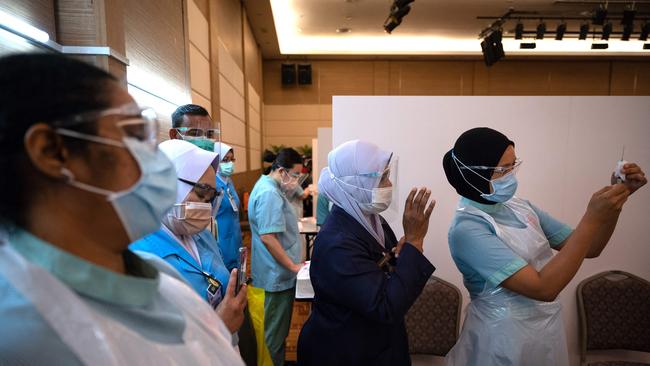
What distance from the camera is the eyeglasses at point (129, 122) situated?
0.42 metres

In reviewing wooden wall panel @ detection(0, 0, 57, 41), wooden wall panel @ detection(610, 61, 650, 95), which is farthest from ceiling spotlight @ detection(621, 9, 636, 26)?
wooden wall panel @ detection(0, 0, 57, 41)

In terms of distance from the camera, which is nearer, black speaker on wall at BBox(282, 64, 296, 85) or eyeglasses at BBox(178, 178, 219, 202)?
eyeglasses at BBox(178, 178, 219, 202)

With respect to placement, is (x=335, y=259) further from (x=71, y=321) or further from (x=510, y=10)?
(x=510, y=10)

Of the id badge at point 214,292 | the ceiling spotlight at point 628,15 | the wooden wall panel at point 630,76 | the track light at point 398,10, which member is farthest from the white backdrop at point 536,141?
the wooden wall panel at point 630,76

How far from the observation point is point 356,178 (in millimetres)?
1168

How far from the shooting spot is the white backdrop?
80.9 inches

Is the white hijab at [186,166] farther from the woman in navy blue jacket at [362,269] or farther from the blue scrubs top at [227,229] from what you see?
the blue scrubs top at [227,229]

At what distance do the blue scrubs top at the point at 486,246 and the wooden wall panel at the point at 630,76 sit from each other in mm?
9493

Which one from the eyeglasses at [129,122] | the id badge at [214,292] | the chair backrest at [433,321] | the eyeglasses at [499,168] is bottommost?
the chair backrest at [433,321]

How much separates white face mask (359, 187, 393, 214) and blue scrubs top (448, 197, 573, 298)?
0.93 feet

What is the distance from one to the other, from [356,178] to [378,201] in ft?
0.36

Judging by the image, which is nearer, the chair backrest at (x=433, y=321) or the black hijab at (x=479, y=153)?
the black hijab at (x=479, y=153)

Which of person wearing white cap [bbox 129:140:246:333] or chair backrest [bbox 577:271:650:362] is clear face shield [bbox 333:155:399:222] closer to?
person wearing white cap [bbox 129:140:246:333]

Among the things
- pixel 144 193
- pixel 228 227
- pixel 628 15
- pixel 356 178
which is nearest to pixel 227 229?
pixel 228 227
